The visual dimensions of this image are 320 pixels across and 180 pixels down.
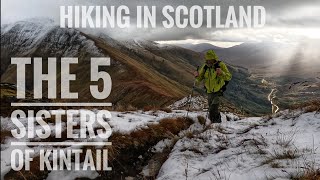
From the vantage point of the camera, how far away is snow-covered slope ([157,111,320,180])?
24.2 ft

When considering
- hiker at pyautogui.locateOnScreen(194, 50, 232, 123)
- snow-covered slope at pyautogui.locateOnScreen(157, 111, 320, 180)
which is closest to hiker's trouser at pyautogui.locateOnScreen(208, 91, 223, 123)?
hiker at pyautogui.locateOnScreen(194, 50, 232, 123)

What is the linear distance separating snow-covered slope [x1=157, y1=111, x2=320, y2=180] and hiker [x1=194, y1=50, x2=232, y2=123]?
250cm

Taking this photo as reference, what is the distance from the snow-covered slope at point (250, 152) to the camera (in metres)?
7.39

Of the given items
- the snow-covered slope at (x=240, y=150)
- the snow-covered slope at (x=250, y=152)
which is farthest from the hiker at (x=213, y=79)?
the snow-covered slope at (x=250, y=152)

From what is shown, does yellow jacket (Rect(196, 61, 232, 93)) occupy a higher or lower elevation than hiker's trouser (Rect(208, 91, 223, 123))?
higher

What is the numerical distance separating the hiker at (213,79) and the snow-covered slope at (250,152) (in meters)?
2.50

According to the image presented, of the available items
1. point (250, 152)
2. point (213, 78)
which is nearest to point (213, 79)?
point (213, 78)

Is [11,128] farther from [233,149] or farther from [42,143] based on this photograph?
[233,149]

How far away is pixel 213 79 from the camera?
46.4ft

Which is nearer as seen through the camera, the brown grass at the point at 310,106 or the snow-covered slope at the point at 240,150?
the snow-covered slope at the point at 240,150

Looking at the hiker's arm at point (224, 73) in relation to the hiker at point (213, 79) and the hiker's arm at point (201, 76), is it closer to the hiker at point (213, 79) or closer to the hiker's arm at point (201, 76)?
the hiker at point (213, 79)

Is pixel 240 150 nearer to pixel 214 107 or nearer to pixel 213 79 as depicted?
pixel 214 107

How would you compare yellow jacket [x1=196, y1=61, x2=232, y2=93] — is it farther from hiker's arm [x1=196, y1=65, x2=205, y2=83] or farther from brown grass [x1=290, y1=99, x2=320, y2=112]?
brown grass [x1=290, y1=99, x2=320, y2=112]

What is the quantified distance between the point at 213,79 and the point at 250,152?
5.82m
